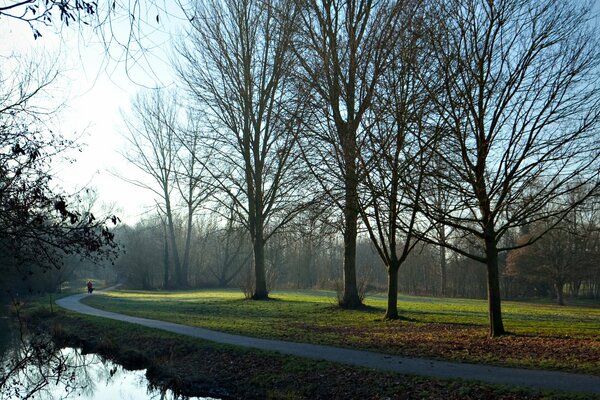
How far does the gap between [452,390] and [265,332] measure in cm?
840

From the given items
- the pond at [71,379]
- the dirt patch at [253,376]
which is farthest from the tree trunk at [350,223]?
the pond at [71,379]

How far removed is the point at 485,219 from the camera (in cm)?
1276

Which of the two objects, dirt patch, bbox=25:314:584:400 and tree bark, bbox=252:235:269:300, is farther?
tree bark, bbox=252:235:269:300

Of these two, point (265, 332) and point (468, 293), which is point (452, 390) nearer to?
point (265, 332)

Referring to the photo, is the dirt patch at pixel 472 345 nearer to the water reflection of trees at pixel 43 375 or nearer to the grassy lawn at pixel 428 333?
the grassy lawn at pixel 428 333

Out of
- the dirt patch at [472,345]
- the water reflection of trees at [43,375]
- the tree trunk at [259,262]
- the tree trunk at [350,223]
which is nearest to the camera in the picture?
the dirt patch at [472,345]

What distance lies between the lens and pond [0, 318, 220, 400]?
12.6m

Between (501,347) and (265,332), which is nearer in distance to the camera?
(501,347)

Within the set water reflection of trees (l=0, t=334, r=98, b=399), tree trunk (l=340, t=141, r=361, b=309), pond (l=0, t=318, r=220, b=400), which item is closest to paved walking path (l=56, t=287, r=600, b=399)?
pond (l=0, t=318, r=220, b=400)

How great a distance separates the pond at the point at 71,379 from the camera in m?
12.6

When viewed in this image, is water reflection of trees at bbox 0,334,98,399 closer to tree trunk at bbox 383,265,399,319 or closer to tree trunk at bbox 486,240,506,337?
tree trunk at bbox 383,265,399,319

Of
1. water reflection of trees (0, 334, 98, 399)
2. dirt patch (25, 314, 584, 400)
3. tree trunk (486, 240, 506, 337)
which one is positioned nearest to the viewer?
dirt patch (25, 314, 584, 400)

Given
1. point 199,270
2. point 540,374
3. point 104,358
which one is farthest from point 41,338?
point 199,270

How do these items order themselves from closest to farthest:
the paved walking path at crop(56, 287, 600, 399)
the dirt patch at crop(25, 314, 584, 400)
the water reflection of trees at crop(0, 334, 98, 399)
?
the paved walking path at crop(56, 287, 600, 399)
the dirt patch at crop(25, 314, 584, 400)
the water reflection of trees at crop(0, 334, 98, 399)
